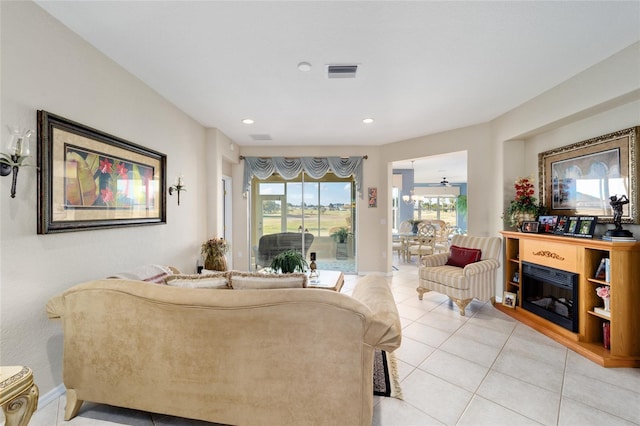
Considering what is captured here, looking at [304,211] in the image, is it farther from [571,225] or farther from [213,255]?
[571,225]

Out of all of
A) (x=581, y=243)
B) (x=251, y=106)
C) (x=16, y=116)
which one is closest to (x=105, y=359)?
(x=16, y=116)

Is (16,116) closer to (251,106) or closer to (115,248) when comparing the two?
(115,248)

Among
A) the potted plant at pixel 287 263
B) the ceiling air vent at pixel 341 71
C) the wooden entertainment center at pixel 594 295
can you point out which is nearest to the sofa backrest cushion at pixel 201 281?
the potted plant at pixel 287 263

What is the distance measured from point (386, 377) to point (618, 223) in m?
2.54

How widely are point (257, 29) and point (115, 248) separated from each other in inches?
90.8

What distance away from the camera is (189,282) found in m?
1.79

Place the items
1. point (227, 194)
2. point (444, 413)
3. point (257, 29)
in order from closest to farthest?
point (444, 413)
point (257, 29)
point (227, 194)

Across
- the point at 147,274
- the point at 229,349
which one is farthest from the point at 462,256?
the point at 147,274

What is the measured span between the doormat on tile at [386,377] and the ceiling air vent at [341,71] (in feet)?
8.13

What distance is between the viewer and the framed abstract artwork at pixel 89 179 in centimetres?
177

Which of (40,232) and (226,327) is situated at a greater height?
(40,232)

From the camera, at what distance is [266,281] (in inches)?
67.9

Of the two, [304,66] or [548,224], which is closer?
[304,66]

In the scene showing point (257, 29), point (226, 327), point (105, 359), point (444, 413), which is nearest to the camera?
point (226, 327)
